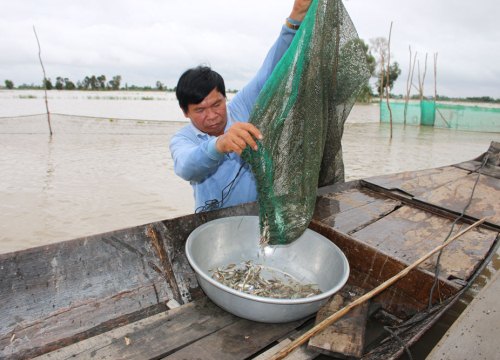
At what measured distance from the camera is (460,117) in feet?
69.1

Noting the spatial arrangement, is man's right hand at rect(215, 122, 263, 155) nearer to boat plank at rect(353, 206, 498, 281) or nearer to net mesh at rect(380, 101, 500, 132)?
boat plank at rect(353, 206, 498, 281)

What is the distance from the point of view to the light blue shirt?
8.38 feet

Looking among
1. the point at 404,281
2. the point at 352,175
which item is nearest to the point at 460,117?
the point at 352,175

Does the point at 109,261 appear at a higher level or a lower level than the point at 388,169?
higher

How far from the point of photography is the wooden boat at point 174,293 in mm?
1718

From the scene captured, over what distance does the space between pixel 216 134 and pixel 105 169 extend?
768 centimetres

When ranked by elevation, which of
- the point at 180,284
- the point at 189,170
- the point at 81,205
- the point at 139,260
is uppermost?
the point at 189,170

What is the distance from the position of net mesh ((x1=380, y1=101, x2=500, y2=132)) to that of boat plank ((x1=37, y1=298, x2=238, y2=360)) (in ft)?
75.4

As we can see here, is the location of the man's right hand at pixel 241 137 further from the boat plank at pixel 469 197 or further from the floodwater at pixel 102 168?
the floodwater at pixel 102 168

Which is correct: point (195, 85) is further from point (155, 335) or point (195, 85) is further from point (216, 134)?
point (155, 335)

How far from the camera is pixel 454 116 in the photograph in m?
21.2

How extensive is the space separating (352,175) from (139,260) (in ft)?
26.0

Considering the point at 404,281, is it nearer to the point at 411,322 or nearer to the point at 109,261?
the point at 411,322

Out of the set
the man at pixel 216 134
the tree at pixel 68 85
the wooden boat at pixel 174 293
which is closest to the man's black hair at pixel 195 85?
the man at pixel 216 134
